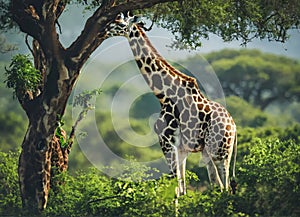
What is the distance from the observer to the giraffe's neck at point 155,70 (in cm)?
755

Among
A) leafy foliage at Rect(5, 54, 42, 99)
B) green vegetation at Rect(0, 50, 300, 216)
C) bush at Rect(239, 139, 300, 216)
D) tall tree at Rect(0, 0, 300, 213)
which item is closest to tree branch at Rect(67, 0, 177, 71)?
tall tree at Rect(0, 0, 300, 213)

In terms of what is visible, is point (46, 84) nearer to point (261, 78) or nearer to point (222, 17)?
point (222, 17)

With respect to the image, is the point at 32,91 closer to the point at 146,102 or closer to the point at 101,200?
the point at 101,200

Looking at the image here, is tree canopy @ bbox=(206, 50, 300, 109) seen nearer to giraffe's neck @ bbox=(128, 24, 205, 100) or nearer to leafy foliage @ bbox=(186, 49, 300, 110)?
leafy foliage @ bbox=(186, 49, 300, 110)

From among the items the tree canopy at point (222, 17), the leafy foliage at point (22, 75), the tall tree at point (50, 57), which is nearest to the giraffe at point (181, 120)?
the tall tree at point (50, 57)

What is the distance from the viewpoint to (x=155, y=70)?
7590 millimetres

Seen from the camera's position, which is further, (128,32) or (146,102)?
(146,102)

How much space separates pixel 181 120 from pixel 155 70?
57cm

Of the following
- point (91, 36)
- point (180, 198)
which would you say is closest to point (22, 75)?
point (91, 36)

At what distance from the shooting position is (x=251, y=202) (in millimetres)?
6988

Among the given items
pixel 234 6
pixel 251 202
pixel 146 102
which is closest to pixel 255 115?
pixel 146 102

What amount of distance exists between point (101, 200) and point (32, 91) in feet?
4.53

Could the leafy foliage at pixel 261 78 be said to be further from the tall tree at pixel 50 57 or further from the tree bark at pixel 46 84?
the tree bark at pixel 46 84

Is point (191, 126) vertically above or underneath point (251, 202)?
above
